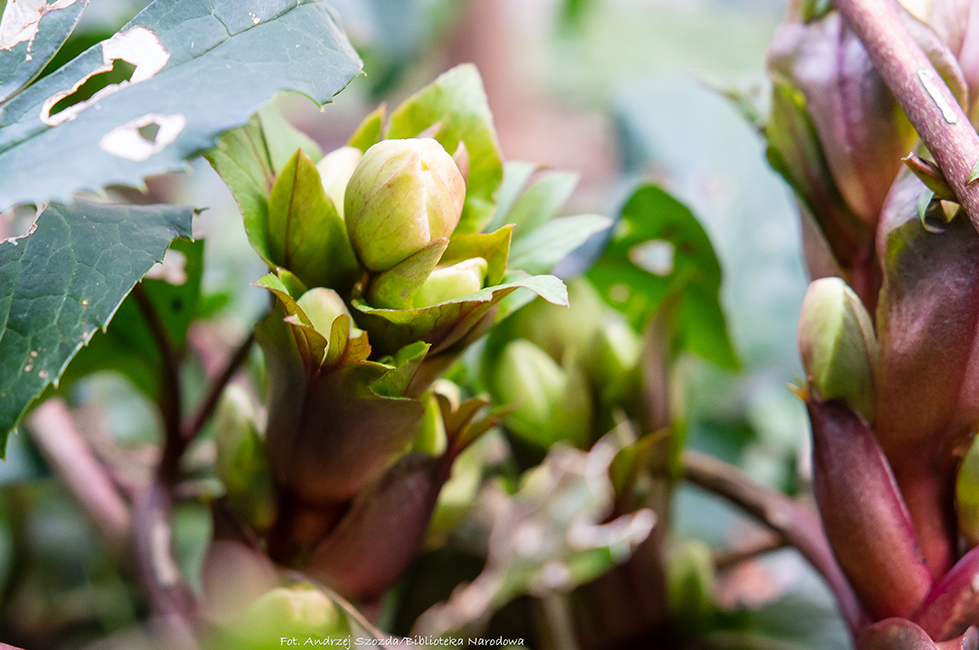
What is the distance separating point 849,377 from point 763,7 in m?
2.65

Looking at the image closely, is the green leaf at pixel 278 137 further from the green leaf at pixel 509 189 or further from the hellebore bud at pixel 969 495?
the hellebore bud at pixel 969 495

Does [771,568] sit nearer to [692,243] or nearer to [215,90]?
[692,243]

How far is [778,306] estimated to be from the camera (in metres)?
0.57

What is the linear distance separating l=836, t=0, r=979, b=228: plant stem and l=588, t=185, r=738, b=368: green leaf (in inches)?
5.1

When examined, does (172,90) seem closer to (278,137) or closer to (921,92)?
(278,137)

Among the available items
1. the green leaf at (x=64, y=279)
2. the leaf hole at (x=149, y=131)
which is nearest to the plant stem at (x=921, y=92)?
the green leaf at (x=64, y=279)

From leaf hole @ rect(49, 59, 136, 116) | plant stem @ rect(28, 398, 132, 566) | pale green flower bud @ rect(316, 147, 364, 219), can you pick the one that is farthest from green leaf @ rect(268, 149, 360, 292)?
plant stem @ rect(28, 398, 132, 566)

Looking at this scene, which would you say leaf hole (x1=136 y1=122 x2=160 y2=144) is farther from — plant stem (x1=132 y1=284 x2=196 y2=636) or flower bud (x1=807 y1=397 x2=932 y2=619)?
flower bud (x1=807 y1=397 x2=932 y2=619)

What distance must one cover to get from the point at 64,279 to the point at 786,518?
0.96 ft

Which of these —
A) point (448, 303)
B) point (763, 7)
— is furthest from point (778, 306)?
point (763, 7)

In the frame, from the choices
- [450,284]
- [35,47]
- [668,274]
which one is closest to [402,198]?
[450,284]

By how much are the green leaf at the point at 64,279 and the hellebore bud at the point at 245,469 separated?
80 millimetres

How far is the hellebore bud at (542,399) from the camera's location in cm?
35

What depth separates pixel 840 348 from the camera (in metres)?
0.23
